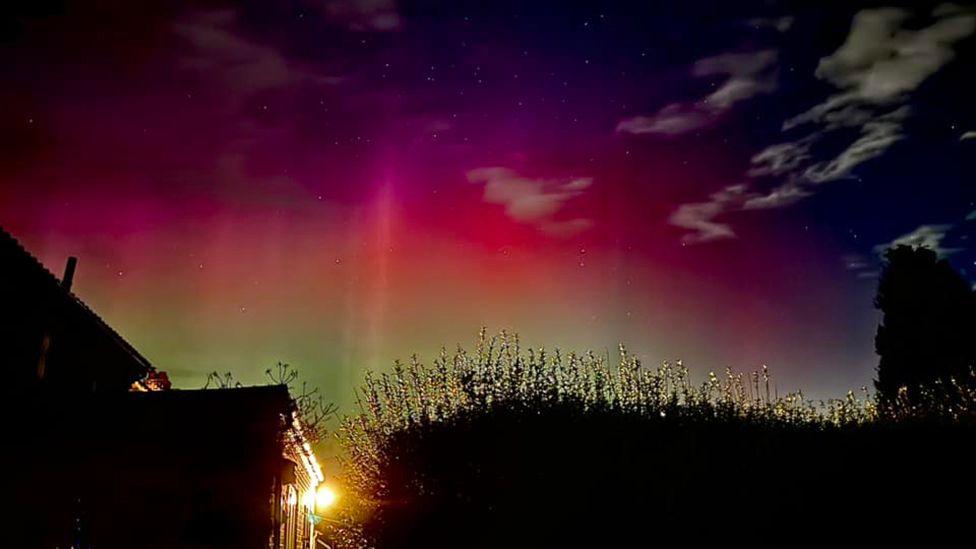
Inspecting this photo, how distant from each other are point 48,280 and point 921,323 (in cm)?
2350

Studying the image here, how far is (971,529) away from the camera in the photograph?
955cm

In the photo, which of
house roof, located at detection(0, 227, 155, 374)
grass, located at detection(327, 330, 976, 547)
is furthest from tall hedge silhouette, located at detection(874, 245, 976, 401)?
house roof, located at detection(0, 227, 155, 374)

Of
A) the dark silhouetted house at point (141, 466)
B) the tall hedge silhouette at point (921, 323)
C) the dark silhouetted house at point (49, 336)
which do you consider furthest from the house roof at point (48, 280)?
the tall hedge silhouette at point (921, 323)

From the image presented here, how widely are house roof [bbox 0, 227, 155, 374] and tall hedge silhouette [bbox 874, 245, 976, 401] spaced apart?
21.2 meters

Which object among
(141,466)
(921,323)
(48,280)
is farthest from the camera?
(921,323)

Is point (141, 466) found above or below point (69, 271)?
below

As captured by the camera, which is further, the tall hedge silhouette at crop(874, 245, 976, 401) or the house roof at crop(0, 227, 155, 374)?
the tall hedge silhouette at crop(874, 245, 976, 401)

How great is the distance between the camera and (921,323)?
1969cm

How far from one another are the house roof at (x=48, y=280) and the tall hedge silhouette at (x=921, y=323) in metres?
21.2

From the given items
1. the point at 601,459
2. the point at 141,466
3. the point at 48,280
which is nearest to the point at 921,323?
the point at 601,459

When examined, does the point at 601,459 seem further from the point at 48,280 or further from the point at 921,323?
the point at 921,323

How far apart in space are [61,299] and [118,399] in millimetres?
5158

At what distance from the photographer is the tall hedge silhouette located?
19.0 m

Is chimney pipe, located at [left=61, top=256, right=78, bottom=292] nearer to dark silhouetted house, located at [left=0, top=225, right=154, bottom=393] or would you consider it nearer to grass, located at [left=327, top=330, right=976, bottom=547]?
dark silhouetted house, located at [left=0, top=225, right=154, bottom=393]
